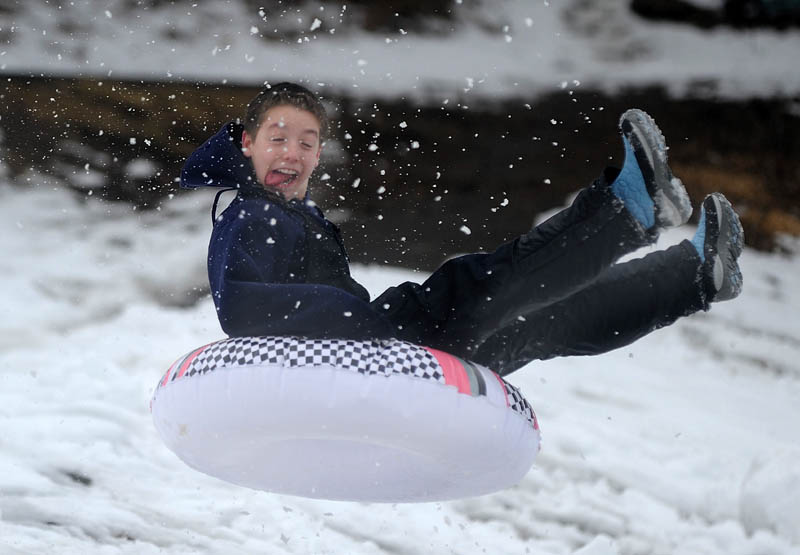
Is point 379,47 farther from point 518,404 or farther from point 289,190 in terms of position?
point 518,404

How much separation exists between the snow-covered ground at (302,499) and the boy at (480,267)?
243cm

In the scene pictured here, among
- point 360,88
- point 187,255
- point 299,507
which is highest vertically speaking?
point 360,88

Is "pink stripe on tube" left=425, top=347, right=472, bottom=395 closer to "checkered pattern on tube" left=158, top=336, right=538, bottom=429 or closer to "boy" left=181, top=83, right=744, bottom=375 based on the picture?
"checkered pattern on tube" left=158, top=336, right=538, bottom=429

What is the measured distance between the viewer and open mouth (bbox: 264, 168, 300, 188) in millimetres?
A: 2586

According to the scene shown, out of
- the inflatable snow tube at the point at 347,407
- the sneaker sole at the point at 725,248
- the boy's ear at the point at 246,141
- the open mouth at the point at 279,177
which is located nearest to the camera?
the inflatable snow tube at the point at 347,407

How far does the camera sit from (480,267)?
2508mm

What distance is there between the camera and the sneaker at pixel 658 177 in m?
2.28

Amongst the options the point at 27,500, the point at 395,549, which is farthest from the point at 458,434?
the point at 27,500

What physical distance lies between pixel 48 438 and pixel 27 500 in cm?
41

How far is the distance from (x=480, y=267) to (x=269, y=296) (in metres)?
0.61

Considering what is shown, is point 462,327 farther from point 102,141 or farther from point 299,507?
point 102,141

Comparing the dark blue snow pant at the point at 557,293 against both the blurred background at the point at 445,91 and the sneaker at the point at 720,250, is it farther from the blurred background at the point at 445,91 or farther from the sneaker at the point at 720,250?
the blurred background at the point at 445,91

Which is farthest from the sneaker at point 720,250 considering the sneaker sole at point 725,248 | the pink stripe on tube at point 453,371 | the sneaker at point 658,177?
the pink stripe on tube at point 453,371

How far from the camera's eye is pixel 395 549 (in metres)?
4.70
